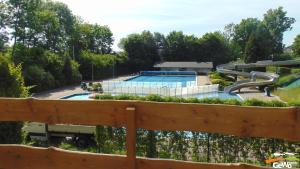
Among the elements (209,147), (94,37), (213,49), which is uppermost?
(94,37)

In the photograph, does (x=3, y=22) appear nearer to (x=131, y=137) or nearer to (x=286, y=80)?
(x=286, y=80)

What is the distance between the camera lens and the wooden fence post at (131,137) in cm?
271

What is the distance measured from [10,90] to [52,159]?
688 cm

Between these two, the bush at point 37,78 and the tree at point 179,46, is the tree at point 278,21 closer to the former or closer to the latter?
the tree at point 179,46

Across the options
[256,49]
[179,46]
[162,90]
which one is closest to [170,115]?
[162,90]

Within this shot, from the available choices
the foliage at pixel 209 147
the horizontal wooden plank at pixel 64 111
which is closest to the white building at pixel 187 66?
the foliage at pixel 209 147

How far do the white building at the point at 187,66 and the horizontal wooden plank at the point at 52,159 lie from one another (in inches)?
2633

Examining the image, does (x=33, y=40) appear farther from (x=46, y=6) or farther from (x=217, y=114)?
(x=217, y=114)

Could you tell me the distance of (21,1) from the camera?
45625mm

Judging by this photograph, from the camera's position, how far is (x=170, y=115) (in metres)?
2.66

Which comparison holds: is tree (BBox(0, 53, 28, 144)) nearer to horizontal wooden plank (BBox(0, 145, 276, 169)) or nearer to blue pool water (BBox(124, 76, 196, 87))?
horizontal wooden plank (BBox(0, 145, 276, 169))

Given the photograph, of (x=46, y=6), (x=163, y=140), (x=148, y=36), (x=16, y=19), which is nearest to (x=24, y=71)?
(x=16, y=19)

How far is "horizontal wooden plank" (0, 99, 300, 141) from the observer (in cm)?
244

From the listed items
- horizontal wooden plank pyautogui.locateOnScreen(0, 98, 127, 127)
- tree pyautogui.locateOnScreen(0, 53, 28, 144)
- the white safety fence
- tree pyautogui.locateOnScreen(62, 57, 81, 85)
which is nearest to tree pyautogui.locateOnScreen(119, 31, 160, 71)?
tree pyautogui.locateOnScreen(62, 57, 81, 85)
